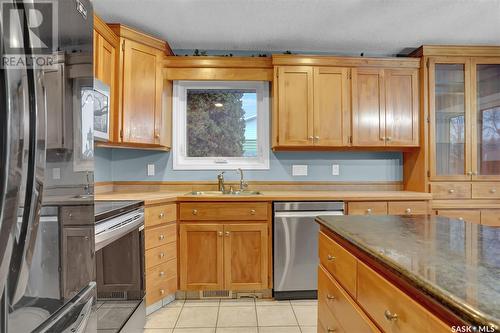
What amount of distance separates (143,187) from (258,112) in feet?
4.80

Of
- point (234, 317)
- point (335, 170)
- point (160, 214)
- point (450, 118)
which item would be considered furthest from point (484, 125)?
point (160, 214)

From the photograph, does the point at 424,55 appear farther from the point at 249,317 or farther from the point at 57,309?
the point at 57,309

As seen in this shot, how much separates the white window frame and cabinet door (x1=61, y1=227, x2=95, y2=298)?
6.88 ft

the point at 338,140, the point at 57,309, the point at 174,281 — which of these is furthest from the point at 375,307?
the point at 338,140

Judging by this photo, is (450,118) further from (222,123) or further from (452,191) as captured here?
(222,123)

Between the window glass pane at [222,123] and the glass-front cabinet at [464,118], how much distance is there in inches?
71.3

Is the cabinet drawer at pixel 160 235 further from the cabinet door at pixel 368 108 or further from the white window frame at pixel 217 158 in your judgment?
the cabinet door at pixel 368 108

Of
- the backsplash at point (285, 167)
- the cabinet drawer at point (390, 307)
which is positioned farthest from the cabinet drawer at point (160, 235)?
the cabinet drawer at point (390, 307)

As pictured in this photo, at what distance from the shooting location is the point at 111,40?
2324 mm

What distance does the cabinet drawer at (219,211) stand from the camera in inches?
94.8

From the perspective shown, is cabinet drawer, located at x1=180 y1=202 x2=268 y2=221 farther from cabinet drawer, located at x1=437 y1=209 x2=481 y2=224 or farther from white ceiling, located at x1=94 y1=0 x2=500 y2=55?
cabinet drawer, located at x1=437 y1=209 x2=481 y2=224

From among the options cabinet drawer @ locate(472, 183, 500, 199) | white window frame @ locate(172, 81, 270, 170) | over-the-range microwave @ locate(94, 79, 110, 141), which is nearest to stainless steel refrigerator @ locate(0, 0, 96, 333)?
over-the-range microwave @ locate(94, 79, 110, 141)

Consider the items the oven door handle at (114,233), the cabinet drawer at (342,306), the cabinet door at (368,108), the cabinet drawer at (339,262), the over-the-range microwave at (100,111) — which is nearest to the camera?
the cabinet drawer at (342,306)

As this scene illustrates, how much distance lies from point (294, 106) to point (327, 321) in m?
1.96
